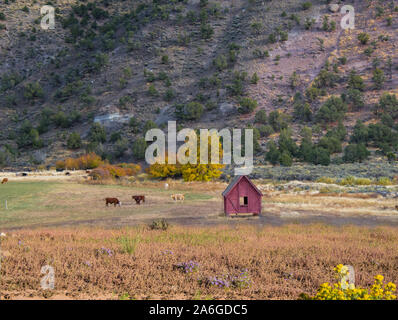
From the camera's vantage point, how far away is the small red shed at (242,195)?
21.5 metres

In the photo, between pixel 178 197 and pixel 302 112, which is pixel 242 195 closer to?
pixel 178 197

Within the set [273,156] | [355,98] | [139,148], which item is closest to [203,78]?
[139,148]

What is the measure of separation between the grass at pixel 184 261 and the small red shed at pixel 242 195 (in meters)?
6.54

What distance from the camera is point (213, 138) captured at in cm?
4494

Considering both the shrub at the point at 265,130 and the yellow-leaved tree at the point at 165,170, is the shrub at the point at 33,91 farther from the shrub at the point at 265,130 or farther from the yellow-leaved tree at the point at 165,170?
the shrub at the point at 265,130

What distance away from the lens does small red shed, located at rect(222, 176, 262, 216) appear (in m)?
21.5

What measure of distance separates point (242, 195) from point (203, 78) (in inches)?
2241

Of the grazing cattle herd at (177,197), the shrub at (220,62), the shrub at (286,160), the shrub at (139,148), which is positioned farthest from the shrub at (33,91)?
the grazing cattle herd at (177,197)

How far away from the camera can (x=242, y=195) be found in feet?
71.1

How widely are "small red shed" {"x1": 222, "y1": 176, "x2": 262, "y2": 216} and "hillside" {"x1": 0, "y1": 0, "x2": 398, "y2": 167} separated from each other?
2929cm

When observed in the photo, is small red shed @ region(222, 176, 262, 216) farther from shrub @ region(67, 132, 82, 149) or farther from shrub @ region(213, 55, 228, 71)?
shrub @ region(213, 55, 228, 71)

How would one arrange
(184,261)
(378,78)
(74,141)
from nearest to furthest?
1. (184,261)
2. (378,78)
3. (74,141)

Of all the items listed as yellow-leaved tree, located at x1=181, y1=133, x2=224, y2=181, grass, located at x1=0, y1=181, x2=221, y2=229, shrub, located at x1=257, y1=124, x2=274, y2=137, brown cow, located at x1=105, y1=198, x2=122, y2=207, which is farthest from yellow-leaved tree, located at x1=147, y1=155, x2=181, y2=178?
brown cow, located at x1=105, y1=198, x2=122, y2=207
